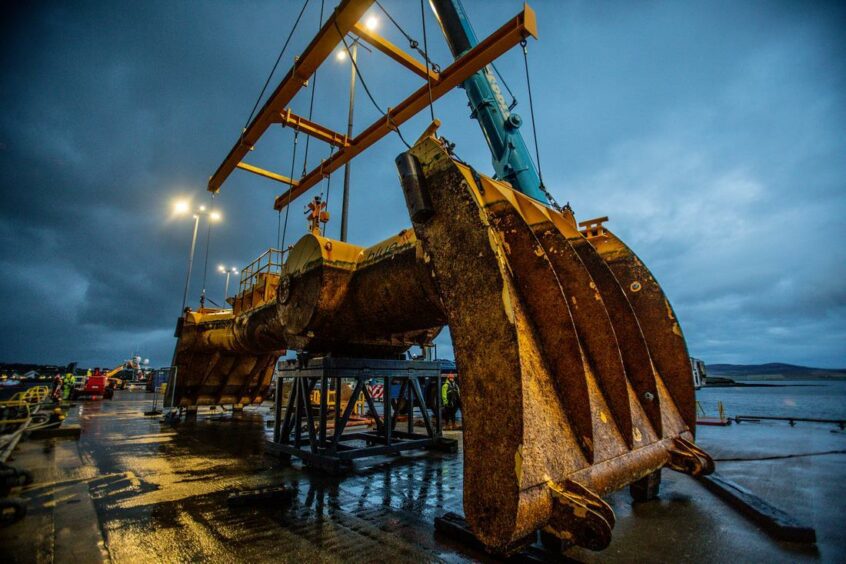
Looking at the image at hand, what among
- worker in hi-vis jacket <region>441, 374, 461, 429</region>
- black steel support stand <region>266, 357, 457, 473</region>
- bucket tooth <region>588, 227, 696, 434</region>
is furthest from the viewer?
worker in hi-vis jacket <region>441, 374, 461, 429</region>

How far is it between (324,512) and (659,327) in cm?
360

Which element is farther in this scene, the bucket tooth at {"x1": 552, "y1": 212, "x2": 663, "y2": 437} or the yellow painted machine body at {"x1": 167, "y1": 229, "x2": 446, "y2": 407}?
the yellow painted machine body at {"x1": 167, "y1": 229, "x2": 446, "y2": 407}

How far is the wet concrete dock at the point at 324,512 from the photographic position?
2697mm

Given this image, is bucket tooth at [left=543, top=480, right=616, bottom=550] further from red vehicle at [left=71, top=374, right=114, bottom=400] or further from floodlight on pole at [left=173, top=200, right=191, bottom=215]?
red vehicle at [left=71, top=374, right=114, bottom=400]

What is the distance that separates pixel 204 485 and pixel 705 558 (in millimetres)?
5079

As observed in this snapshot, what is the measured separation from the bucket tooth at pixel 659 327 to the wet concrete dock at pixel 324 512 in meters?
1.02

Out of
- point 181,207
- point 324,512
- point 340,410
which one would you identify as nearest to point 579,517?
point 324,512

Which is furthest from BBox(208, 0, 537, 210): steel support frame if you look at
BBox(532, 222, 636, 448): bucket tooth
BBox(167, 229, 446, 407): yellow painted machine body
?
BBox(532, 222, 636, 448): bucket tooth

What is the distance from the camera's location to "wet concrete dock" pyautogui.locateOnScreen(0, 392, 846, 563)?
8.85 ft

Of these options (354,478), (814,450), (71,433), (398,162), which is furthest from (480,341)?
(71,433)

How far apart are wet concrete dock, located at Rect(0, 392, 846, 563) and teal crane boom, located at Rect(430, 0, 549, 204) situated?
7393mm

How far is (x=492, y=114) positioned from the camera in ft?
33.9

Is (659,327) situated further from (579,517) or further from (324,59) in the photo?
(324,59)

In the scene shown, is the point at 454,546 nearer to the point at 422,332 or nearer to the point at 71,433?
the point at 422,332
